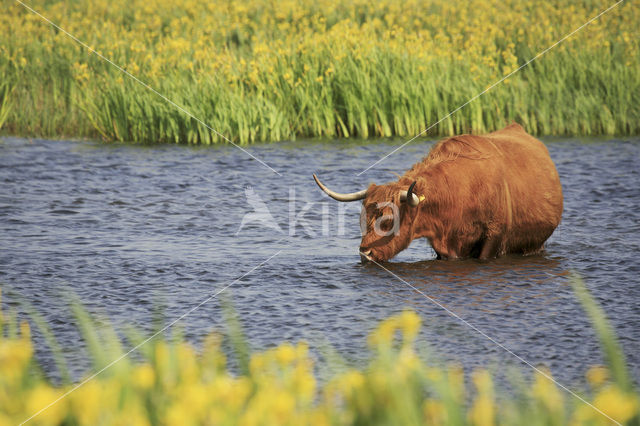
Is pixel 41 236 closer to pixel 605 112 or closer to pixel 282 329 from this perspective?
pixel 282 329

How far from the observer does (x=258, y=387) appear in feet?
10.8

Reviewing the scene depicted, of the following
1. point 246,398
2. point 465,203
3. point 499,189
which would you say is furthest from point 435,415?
point 499,189

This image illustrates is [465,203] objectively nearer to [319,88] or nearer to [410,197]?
[410,197]

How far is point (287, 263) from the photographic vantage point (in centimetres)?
783

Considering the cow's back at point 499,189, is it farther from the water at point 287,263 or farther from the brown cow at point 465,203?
the water at point 287,263

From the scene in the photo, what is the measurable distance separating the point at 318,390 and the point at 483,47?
12.3 metres

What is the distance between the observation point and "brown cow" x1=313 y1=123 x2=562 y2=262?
7.29 metres

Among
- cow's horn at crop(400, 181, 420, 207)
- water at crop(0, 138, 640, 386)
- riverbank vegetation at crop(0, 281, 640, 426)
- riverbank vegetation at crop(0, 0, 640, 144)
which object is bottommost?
water at crop(0, 138, 640, 386)

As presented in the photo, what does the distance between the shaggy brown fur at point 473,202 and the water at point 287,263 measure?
7.7 inches

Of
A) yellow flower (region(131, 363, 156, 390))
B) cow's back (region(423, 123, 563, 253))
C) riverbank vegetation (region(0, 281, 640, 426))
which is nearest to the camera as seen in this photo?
riverbank vegetation (region(0, 281, 640, 426))

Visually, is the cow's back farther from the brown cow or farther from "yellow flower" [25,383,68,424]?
"yellow flower" [25,383,68,424]

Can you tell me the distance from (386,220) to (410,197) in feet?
1.14

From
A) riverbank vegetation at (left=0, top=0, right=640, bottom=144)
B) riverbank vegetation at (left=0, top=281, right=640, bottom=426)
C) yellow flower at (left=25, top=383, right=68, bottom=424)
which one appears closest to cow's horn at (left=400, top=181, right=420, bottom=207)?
riverbank vegetation at (left=0, top=281, right=640, bottom=426)

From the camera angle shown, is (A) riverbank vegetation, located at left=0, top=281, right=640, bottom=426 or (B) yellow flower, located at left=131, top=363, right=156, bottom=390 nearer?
(A) riverbank vegetation, located at left=0, top=281, right=640, bottom=426
